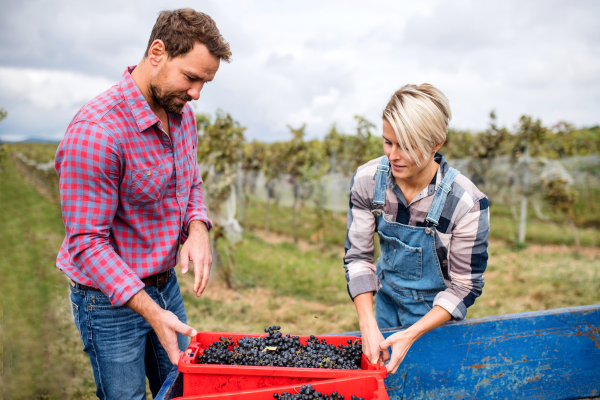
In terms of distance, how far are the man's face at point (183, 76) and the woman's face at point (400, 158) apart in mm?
813

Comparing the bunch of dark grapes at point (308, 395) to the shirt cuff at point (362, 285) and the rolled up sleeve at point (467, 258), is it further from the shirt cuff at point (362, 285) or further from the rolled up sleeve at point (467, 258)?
the rolled up sleeve at point (467, 258)

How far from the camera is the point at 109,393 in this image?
64.0 inches

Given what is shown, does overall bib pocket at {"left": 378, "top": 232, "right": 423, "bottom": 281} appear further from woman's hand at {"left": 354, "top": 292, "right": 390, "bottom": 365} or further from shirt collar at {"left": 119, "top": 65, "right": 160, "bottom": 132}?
shirt collar at {"left": 119, "top": 65, "right": 160, "bottom": 132}

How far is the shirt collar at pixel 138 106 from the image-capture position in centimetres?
155

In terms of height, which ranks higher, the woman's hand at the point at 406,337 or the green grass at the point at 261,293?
the woman's hand at the point at 406,337

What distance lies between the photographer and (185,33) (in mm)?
1480

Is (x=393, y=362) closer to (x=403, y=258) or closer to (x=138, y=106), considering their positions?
(x=403, y=258)

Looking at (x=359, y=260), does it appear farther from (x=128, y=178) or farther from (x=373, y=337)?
(x=128, y=178)

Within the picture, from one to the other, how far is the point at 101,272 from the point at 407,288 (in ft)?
4.82

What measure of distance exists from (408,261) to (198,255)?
3.48 feet

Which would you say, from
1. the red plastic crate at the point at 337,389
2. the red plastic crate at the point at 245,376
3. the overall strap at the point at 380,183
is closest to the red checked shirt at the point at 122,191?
the red plastic crate at the point at 245,376

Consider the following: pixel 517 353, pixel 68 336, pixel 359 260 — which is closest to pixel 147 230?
pixel 359 260

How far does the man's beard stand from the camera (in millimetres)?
1569

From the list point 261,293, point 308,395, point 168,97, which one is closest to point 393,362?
point 308,395
